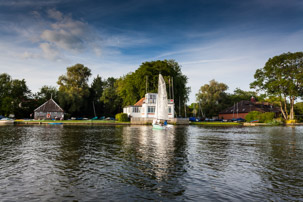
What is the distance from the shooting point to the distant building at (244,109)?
109m

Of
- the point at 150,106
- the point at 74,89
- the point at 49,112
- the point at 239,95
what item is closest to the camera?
the point at 150,106

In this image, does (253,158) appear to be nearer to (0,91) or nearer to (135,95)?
(135,95)

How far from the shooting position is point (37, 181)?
40.3 ft

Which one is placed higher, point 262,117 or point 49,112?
point 49,112

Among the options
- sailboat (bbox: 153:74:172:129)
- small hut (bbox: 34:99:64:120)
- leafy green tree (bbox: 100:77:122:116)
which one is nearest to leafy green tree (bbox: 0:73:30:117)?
small hut (bbox: 34:99:64:120)

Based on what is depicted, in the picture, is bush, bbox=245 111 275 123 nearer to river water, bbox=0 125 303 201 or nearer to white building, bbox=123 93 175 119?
white building, bbox=123 93 175 119

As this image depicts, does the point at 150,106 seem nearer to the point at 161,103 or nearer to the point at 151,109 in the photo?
the point at 151,109

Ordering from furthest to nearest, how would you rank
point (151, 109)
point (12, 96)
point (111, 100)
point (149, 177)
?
point (111, 100), point (12, 96), point (151, 109), point (149, 177)

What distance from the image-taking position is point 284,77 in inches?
3285

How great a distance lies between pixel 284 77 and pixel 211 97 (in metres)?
41.9

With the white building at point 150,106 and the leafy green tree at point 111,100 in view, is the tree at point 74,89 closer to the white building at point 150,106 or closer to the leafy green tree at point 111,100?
the leafy green tree at point 111,100

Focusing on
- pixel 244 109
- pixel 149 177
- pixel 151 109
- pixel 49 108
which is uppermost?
pixel 49 108

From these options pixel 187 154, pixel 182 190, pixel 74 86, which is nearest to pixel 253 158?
pixel 187 154

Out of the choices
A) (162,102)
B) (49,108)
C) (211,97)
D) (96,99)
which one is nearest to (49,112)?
(49,108)
